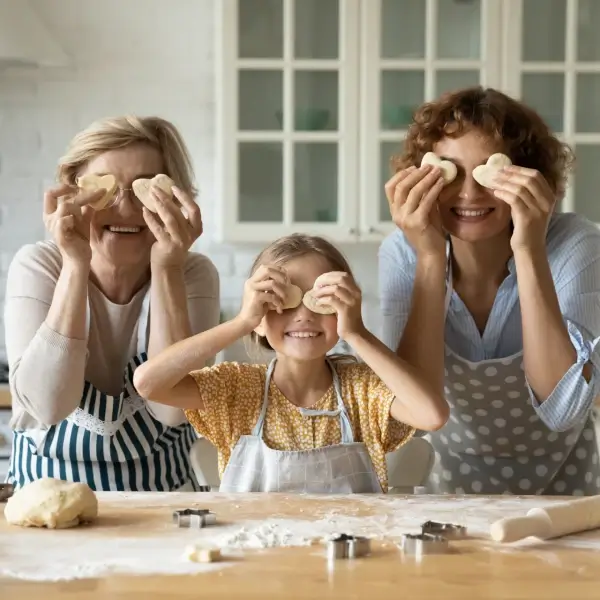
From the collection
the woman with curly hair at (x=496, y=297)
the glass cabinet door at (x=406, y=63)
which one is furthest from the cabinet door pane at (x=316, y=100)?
the woman with curly hair at (x=496, y=297)

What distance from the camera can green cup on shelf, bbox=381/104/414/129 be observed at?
10.9 feet

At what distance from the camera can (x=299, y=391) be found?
1.67 meters

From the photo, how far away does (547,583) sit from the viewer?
0.97 metres

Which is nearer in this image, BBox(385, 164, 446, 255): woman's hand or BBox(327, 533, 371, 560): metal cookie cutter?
BBox(327, 533, 371, 560): metal cookie cutter

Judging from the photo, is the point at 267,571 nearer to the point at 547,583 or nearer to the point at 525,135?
the point at 547,583

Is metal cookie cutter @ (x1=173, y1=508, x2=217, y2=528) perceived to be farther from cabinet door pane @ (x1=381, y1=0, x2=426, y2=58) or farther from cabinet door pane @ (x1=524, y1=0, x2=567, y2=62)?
cabinet door pane @ (x1=524, y1=0, x2=567, y2=62)

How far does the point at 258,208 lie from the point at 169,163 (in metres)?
1.60

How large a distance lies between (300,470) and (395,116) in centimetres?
208

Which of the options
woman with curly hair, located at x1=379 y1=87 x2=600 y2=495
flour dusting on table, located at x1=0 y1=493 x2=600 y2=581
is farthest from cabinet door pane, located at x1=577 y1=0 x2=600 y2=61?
flour dusting on table, located at x1=0 y1=493 x2=600 y2=581

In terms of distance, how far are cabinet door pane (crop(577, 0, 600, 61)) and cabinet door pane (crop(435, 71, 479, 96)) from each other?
38 centimetres

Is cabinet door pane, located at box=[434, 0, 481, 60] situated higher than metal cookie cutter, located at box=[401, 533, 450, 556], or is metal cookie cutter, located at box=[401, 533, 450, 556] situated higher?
cabinet door pane, located at box=[434, 0, 481, 60]

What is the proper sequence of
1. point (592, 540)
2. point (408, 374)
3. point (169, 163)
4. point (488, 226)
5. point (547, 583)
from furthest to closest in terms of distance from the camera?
point (169, 163), point (488, 226), point (408, 374), point (592, 540), point (547, 583)

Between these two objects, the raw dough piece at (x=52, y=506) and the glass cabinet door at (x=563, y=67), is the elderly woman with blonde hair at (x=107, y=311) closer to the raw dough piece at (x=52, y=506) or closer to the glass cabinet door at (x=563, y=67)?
the raw dough piece at (x=52, y=506)

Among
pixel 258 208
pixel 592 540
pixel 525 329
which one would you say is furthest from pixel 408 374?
pixel 258 208
